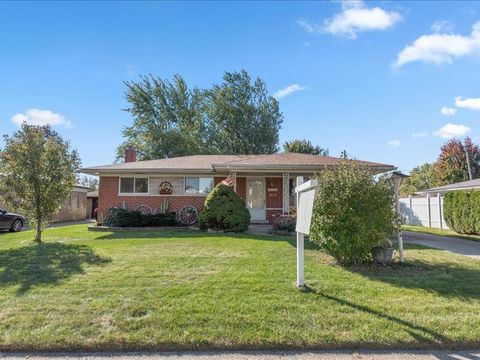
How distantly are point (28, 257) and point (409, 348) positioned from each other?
8.06 metres

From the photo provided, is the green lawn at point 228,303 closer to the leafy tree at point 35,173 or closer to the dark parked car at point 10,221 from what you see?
the leafy tree at point 35,173

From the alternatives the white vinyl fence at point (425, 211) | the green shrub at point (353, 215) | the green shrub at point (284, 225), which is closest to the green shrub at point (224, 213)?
the green shrub at point (284, 225)

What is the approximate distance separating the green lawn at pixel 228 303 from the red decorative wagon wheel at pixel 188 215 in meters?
9.15

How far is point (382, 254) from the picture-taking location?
782 centimetres

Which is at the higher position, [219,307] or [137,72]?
[137,72]

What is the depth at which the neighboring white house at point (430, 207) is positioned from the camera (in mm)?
20672

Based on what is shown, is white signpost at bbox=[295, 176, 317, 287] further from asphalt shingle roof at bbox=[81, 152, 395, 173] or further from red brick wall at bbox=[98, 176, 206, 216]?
red brick wall at bbox=[98, 176, 206, 216]

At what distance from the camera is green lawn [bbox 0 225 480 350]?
4305mm

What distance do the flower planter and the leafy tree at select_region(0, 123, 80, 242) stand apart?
957 cm

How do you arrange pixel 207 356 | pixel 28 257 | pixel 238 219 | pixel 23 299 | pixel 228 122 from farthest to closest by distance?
1. pixel 228 122
2. pixel 238 219
3. pixel 28 257
4. pixel 23 299
5. pixel 207 356

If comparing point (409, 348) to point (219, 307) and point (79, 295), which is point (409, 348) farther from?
point (79, 295)

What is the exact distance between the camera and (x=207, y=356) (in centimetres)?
404

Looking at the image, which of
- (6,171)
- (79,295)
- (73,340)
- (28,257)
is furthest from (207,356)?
(6,171)

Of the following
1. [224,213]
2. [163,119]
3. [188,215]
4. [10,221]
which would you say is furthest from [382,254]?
[163,119]
